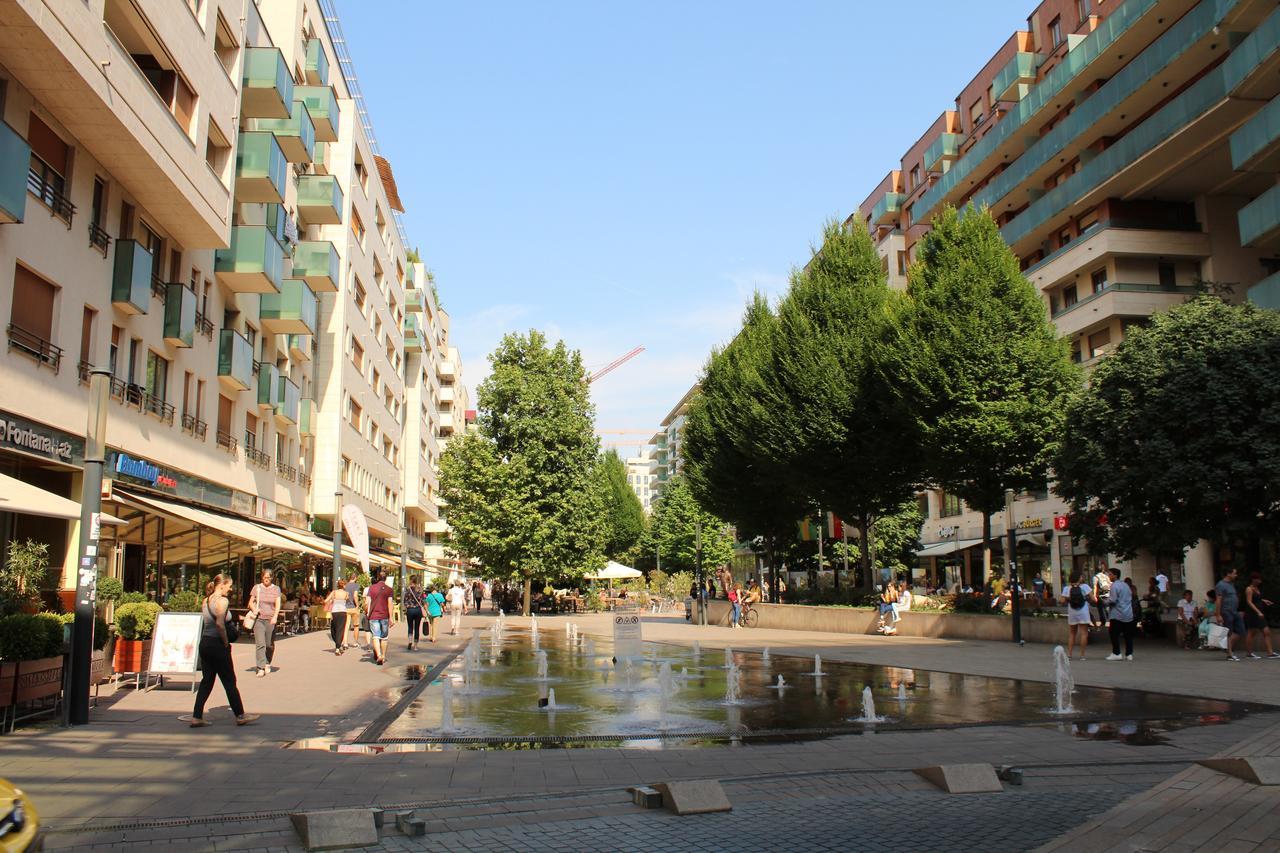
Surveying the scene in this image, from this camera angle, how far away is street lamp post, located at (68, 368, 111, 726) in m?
11.1

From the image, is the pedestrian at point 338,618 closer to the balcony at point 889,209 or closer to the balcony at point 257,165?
the balcony at point 257,165

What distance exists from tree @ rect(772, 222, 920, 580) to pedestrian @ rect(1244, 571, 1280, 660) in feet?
41.8

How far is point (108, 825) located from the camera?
6750 millimetres

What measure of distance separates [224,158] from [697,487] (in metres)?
26.4

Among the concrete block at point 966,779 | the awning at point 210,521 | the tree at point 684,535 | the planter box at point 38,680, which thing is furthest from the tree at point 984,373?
the tree at point 684,535

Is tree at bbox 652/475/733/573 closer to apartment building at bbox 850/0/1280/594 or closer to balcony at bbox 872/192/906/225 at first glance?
balcony at bbox 872/192/906/225

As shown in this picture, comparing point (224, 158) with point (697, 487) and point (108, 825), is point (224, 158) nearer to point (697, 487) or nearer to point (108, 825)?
point (108, 825)

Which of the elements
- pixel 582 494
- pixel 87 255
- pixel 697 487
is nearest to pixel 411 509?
pixel 582 494

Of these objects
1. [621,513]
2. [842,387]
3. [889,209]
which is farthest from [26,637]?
[621,513]

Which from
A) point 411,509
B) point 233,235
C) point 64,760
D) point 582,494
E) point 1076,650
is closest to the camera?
point 64,760

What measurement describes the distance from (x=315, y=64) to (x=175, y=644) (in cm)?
2839

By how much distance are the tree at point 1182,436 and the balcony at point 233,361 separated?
22395 millimetres

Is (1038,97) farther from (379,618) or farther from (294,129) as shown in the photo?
(379,618)

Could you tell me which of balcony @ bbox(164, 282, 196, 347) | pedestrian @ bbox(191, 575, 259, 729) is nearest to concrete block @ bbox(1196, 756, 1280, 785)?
pedestrian @ bbox(191, 575, 259, 729)
